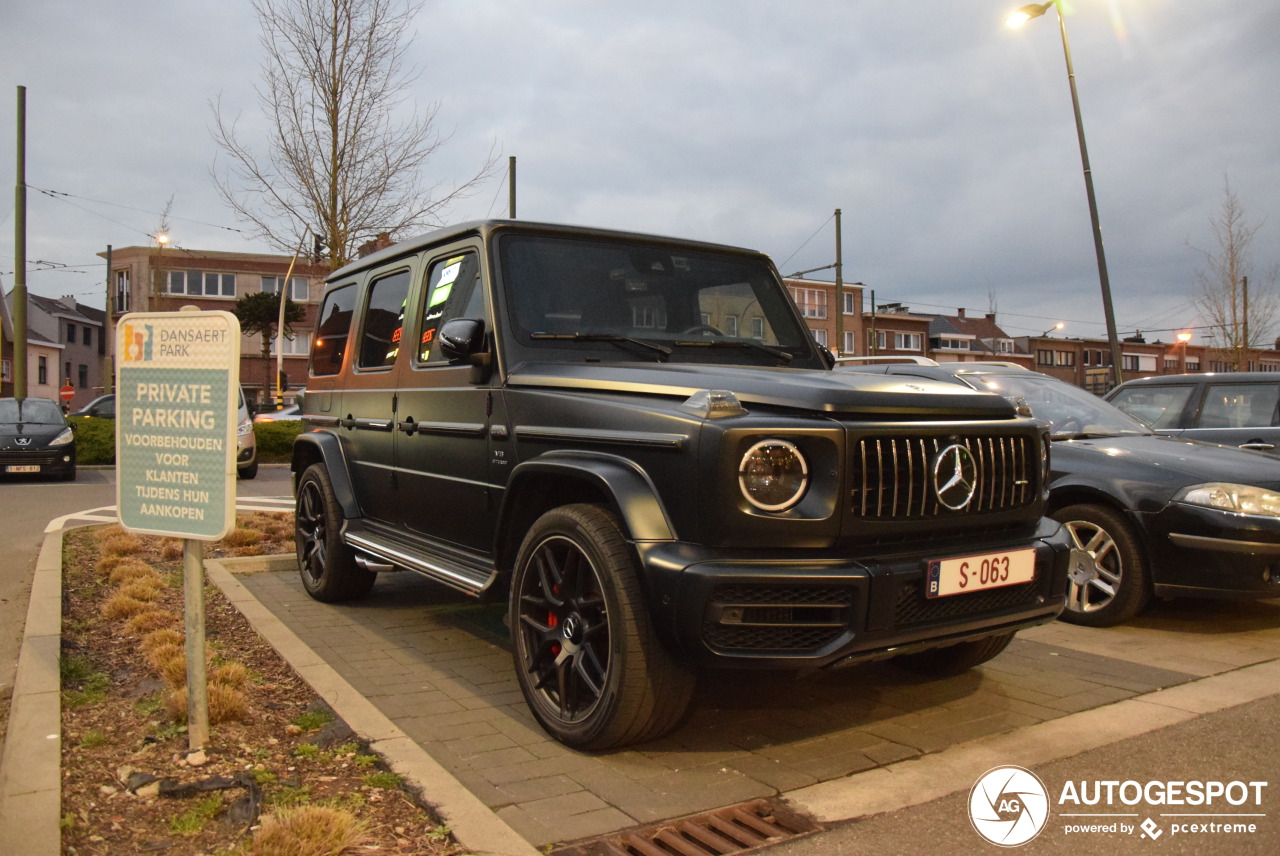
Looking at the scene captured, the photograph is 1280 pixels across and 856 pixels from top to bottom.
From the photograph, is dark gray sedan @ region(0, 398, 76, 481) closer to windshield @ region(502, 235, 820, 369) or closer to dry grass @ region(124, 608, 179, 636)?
dry grass @ region(124, 608, 179, 636)

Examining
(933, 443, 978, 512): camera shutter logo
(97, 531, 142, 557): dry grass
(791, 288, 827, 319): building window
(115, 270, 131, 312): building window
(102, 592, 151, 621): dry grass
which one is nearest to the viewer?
(933, 443, 978, 512): camera shutter logo

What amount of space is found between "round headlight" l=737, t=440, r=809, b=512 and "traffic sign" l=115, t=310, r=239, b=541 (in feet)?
5.81

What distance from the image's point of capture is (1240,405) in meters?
8.28

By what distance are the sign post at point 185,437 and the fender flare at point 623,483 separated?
1099mm

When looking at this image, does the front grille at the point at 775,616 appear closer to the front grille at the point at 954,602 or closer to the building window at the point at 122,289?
the front grille at the point at 954,602

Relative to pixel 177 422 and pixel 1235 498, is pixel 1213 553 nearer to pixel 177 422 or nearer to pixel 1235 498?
pixel 1235 498

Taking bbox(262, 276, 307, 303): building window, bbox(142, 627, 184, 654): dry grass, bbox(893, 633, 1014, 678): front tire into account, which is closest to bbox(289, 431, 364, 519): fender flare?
bbox(142, 627, 184, 654): dry grass

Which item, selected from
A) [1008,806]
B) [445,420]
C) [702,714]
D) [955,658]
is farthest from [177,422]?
[955,658]

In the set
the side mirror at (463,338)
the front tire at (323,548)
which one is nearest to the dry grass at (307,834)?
the side mirror at (463,338)

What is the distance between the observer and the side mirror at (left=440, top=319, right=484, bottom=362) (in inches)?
169

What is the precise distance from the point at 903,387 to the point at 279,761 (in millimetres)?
Result: 2554

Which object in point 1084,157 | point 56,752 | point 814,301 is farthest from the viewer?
point 814,301

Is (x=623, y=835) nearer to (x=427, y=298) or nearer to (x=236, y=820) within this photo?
(x=236, y=820)

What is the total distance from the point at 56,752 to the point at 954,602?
3.09m
